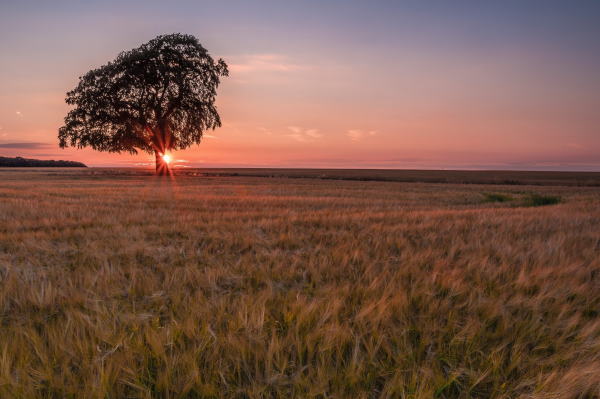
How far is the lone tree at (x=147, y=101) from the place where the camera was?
101 feet

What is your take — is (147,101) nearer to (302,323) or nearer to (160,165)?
(160,165)

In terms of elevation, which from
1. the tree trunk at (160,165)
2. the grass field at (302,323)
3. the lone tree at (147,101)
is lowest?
the grass field at (302,323)

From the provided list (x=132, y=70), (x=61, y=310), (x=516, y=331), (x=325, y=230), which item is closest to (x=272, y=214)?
(x=325, y=230)

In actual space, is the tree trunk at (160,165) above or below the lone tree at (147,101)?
below

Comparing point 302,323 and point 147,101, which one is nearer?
point 302,323

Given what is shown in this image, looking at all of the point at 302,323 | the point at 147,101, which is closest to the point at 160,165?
the point at 147,101

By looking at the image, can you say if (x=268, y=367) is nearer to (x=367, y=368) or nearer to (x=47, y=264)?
(x=367, y=368)

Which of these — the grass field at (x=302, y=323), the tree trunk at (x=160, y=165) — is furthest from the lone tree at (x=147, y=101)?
the grass field at (x=302, y=323)

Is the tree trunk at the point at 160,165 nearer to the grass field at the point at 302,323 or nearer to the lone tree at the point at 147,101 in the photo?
the lone tree at the point at 147,101

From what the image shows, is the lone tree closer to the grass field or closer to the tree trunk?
the tree trunk

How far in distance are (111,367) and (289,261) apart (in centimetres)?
228

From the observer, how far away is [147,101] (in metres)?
32.3

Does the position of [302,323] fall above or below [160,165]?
below

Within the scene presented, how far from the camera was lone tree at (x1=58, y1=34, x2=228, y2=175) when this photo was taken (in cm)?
3091
